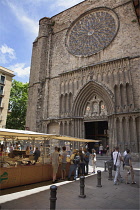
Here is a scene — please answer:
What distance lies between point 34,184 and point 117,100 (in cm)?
1063

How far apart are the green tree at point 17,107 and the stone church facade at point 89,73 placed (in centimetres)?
900

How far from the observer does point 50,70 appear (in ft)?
63.7

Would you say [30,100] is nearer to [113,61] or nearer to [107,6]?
[113,61]

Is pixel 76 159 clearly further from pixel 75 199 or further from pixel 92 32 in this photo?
pixel 92 32

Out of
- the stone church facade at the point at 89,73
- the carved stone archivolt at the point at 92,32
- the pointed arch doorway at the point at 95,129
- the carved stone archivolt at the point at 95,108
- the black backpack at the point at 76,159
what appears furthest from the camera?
the pointed arch doorway at the point at 95,129

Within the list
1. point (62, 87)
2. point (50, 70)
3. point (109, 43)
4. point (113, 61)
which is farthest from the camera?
point (50, 70)

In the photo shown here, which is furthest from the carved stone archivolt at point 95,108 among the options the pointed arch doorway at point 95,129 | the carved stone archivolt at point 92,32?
the carved stone archivolt at point 92,32

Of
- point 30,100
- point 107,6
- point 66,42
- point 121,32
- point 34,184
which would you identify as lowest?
point 34,184

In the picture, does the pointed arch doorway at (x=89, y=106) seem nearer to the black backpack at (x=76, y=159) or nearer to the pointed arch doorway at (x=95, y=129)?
the pointed arch doorway at (x=95, y=129)

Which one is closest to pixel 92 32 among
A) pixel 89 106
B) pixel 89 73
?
pixel 89 73

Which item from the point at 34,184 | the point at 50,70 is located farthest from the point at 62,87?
the point at 34,184

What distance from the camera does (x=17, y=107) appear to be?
1096 inches

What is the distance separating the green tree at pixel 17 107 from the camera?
27.6 metres

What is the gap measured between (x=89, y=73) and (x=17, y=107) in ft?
57.3
